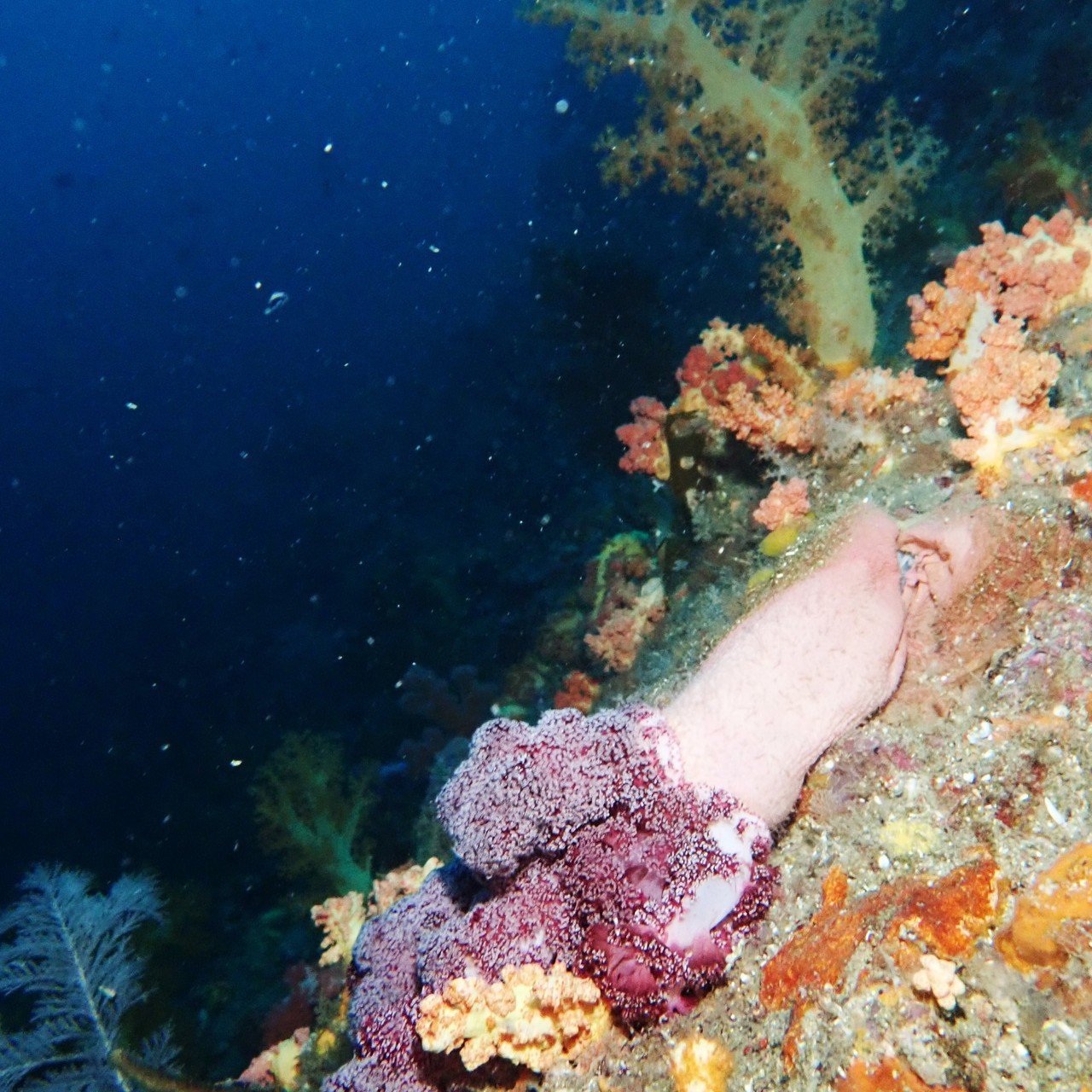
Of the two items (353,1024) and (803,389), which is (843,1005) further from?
(803,389)

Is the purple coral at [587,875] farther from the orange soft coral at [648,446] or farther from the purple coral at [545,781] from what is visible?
the orange soft coral at [648,446]

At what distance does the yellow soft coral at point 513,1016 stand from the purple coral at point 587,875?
0.29ft

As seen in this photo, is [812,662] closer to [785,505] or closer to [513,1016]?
[785,505]

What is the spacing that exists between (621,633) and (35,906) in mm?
4435

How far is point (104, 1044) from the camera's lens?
4102 millimetres

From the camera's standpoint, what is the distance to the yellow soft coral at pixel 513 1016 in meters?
2.06

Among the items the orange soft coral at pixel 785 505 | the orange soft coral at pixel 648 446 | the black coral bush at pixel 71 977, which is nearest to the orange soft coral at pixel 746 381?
the orange soft coral at pixel 648 446

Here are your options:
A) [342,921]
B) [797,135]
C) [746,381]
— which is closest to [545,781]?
[342,921]

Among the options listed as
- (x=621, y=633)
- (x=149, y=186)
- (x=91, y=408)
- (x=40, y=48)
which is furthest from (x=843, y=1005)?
(x=40, y=48)

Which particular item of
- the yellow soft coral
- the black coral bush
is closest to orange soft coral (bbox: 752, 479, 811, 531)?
the yellow soft coral

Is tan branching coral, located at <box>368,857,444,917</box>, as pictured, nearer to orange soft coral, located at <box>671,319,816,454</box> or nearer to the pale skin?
the pale skin

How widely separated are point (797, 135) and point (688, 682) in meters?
5.93

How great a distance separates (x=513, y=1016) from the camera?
206 centimetres

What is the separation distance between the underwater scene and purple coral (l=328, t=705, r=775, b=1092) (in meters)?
0.01
